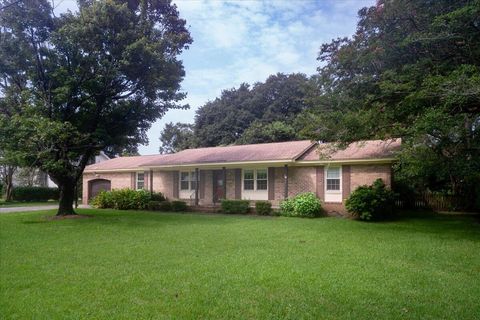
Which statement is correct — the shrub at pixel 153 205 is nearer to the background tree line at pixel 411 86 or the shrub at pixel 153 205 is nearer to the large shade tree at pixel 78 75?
the large shade tree at pixel 78 75

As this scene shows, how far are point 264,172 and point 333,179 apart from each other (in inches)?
163

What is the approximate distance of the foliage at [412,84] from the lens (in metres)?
10.1

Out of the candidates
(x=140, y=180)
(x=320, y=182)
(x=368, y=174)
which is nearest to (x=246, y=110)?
(x=140, y=180)

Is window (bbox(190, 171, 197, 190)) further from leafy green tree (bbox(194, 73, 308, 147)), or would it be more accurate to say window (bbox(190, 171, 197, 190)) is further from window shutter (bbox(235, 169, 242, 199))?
leafy green tree (bbox(194, 73, 308, 147))

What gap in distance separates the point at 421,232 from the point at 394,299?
8.22 meters

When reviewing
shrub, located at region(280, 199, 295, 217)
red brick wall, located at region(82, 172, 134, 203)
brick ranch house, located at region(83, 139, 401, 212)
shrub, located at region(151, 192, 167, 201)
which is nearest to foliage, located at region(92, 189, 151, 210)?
shrub, located at region(151, 192, 167, 201)

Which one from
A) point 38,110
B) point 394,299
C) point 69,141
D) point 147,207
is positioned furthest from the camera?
point 147,207

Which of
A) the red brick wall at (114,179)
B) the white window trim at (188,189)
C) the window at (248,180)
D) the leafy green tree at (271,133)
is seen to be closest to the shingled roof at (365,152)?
the window at (248,180)

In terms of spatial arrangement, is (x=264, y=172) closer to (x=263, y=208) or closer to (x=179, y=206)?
(x=263, y=208)

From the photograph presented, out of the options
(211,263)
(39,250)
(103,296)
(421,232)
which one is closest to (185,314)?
(103,296)

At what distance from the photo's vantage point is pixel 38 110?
16.1 m

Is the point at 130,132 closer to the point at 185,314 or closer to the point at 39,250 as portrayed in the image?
the point at 39,250

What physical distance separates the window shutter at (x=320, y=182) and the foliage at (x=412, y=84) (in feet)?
17.7

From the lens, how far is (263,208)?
19609 mm
